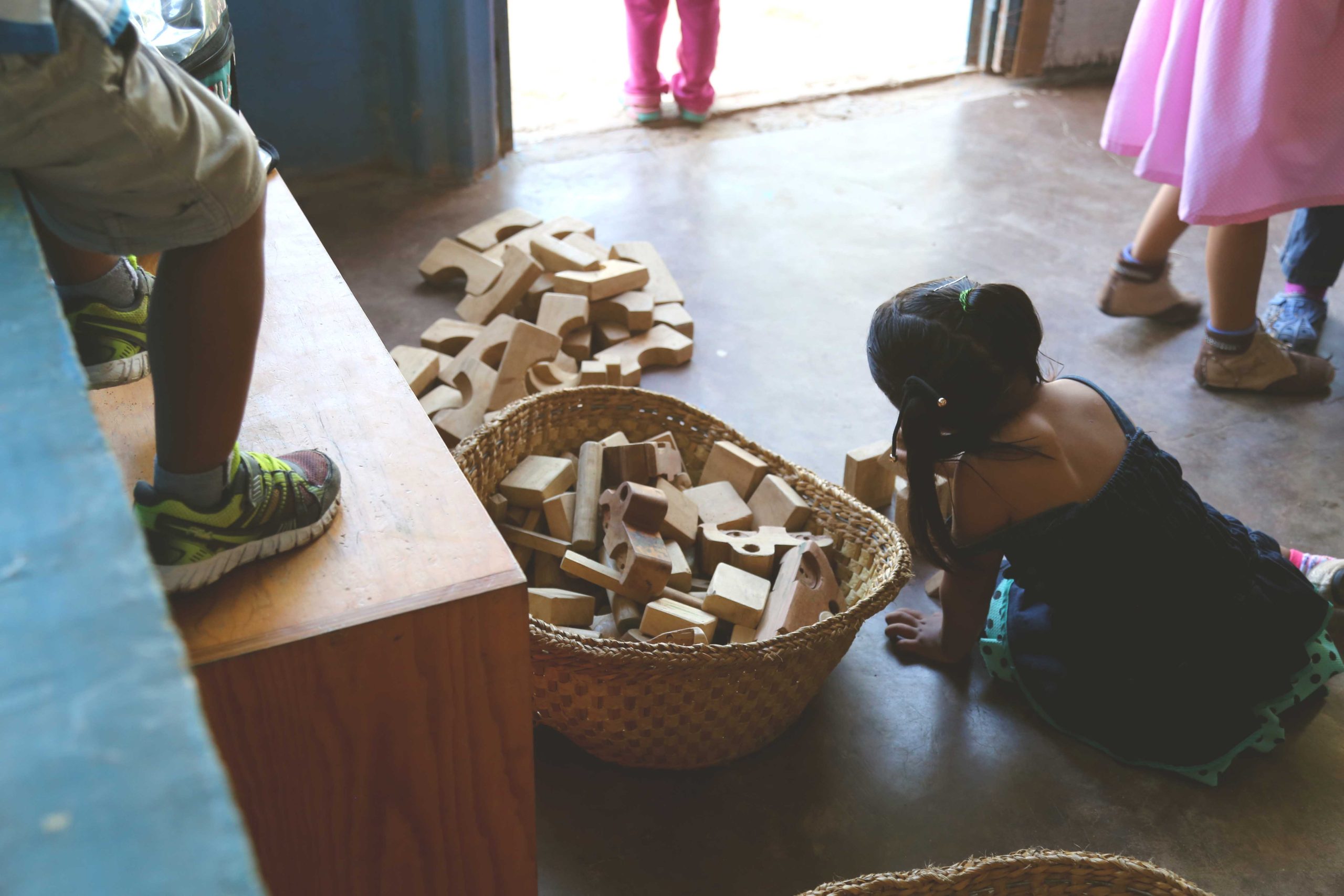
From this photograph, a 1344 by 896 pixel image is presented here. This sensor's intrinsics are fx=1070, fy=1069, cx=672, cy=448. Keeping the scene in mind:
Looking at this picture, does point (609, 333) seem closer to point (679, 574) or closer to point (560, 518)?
point (560, 518)

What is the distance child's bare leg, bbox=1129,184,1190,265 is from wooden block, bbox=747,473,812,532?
1.58 meters

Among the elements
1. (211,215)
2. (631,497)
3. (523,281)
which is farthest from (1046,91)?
(211,215)

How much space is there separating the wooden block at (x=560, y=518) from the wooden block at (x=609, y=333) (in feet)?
2.95

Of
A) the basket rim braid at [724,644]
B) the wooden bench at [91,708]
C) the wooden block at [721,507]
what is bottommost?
the wooden block at [721,507]

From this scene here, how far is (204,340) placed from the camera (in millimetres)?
1056

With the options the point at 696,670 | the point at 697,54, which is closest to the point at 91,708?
the point at 696,670

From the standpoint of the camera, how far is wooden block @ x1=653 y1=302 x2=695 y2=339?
292 centimetres

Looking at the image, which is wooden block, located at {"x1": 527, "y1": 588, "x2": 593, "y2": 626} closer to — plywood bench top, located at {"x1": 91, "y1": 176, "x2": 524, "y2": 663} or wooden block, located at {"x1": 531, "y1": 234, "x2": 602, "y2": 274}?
plywood bench top, located at {"x1": 91, "y1": 176, "x2": 524, "y2": 663}

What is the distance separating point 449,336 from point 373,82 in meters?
1.50

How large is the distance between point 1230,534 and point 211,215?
1646 millimetres

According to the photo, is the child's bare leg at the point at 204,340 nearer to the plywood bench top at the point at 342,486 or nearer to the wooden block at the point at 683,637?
the plywood bench top at the point at 342,486

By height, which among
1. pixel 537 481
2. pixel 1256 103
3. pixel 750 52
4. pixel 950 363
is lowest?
pixel 537 481

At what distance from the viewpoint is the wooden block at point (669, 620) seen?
1.79m

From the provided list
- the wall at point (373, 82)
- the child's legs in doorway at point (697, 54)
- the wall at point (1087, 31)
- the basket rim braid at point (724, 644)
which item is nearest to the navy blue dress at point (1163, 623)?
the basket rim braid at point (724, 644)
